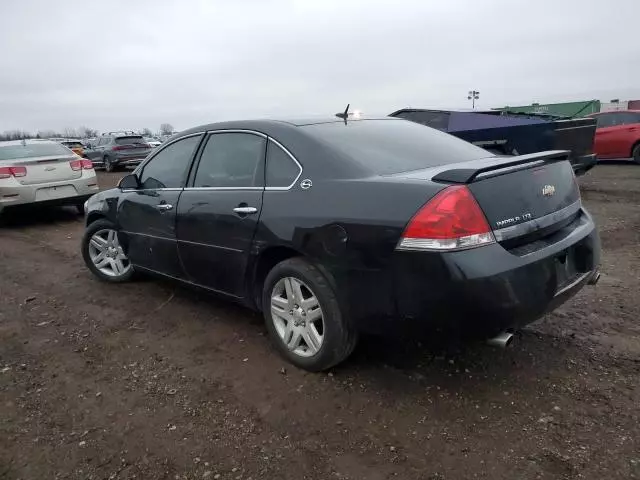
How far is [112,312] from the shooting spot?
4309 millimetres

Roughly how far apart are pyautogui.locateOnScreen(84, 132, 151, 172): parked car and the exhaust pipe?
20.3 m

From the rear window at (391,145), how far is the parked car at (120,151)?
1895cm

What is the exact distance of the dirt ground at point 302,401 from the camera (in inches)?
91.9

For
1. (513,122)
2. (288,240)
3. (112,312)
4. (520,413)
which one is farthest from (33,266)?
(513,122)

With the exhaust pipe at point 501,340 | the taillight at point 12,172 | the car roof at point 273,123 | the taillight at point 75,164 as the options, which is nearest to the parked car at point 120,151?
the taillight at point 75,164

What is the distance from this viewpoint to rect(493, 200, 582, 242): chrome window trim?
2475 millimetres

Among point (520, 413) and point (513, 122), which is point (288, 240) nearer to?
point (520, 413)

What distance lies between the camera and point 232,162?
360 cm

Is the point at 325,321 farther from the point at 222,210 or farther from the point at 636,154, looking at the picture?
the point at 636,154

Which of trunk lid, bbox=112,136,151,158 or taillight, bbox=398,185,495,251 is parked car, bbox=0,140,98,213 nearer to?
taillight, bbox=398,185,495,251

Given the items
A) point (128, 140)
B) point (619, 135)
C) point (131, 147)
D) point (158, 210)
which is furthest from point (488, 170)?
point (128, 140)

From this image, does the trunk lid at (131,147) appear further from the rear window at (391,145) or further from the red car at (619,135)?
the rear window at (391,145)

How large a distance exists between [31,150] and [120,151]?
12529mm

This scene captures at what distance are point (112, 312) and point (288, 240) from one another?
7.00ft
